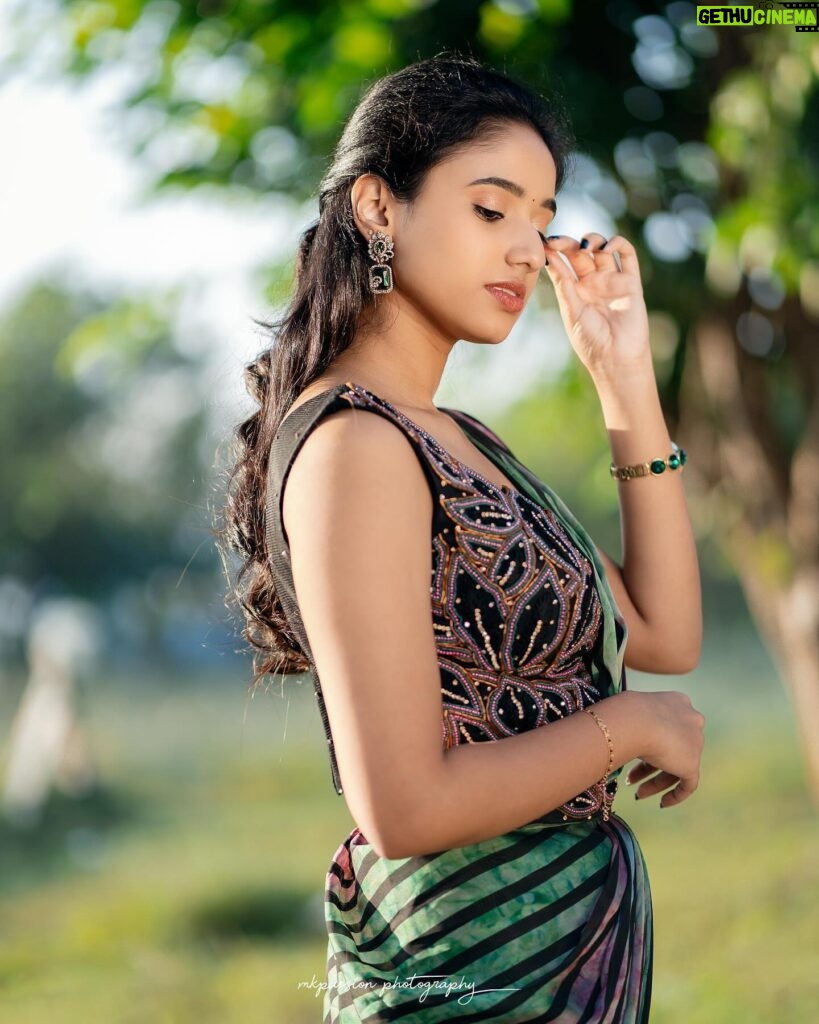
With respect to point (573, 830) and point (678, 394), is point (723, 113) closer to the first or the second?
point (678, 394)

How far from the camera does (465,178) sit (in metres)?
1.39

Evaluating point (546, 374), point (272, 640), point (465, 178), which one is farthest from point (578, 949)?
point (546, 374)

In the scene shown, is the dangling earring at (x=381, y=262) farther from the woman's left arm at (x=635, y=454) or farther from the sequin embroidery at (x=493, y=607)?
the woman's left arm at (x=635, y=454)

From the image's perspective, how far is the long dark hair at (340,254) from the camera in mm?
1425

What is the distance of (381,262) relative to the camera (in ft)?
4.68

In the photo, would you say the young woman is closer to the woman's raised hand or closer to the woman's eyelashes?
the woman's eyelashes

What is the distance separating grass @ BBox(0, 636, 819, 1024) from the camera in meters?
4.52

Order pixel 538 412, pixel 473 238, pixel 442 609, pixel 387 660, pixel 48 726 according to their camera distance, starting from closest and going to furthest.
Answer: pixel 387 660 < pixel 442 609 < pixel 473 238 < pixel 538 412 < pixel 48 726

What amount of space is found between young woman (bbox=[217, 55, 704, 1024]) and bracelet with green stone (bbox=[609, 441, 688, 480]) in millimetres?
241

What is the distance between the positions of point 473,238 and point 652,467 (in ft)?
1.55

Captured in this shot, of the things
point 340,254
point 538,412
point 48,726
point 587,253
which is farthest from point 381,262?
point 48,726

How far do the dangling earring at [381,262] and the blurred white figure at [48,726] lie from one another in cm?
883

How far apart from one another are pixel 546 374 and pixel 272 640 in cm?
298

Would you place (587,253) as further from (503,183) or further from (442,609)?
(442,609)
